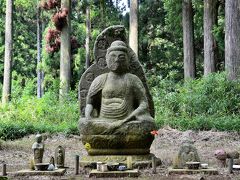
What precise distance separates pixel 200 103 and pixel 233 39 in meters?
2.74

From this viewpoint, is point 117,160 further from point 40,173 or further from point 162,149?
point 162,149

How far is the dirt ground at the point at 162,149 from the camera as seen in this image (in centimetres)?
860

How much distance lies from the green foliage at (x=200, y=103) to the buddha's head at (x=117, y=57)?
6505 mm

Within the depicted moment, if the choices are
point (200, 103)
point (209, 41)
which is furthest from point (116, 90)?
point (209, 41)

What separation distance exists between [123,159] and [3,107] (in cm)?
1111

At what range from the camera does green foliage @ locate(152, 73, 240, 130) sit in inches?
664

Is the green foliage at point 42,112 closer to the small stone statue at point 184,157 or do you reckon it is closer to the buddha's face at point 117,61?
the buddha's face at point 117,61

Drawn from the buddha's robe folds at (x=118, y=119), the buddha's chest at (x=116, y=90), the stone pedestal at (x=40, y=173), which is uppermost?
the buddha's chest at (x=116, y=90)

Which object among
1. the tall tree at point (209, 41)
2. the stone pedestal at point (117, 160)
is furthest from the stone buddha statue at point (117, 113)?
the tall tree at point (209, 41)

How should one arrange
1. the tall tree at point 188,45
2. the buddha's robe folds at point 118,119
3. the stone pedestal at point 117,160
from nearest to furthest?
the stone pedestal at point 117,160
the buddha's robe folds at point 118,119
the tall tree at point 188,45

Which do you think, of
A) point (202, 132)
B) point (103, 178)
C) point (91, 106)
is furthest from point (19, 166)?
point (202, 132)

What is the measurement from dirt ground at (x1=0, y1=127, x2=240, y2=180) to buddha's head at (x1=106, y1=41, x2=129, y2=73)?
74.3 inches

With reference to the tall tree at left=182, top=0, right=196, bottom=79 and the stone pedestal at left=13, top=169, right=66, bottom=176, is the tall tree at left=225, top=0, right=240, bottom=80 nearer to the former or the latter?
the tall tree at left=182, top=0, right=196, bottom=79

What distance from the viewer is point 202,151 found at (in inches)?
504
